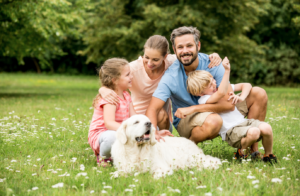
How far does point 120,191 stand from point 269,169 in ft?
5.81

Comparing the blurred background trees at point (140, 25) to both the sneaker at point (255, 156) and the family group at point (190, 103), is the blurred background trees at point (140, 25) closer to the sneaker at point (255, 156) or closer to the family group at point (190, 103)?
the family group at point (190, 103)

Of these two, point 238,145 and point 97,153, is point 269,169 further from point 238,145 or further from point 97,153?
point 97,153

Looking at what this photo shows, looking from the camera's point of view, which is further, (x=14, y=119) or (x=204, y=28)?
(x=204, y=28)

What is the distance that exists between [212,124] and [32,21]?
10.5 meters

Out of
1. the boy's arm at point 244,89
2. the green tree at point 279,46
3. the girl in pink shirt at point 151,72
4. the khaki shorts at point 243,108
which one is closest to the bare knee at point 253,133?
the boy's arm at point 244,89

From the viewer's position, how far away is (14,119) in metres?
7.27

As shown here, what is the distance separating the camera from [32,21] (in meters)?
12.6

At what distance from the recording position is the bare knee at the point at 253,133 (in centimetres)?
403

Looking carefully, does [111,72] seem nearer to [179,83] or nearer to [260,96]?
[179,83]

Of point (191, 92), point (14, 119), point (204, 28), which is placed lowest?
point (14, 119)

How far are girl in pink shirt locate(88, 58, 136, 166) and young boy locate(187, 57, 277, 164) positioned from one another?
3.00 ft

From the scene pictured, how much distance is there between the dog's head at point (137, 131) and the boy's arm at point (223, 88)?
45.6 inches

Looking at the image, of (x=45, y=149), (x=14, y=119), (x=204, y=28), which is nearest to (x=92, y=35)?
(x=204, y=28)

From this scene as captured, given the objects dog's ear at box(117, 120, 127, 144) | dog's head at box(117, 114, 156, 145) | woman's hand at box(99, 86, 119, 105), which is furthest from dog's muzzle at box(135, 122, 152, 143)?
woman's hand at box(99, 86, 119, 105)
